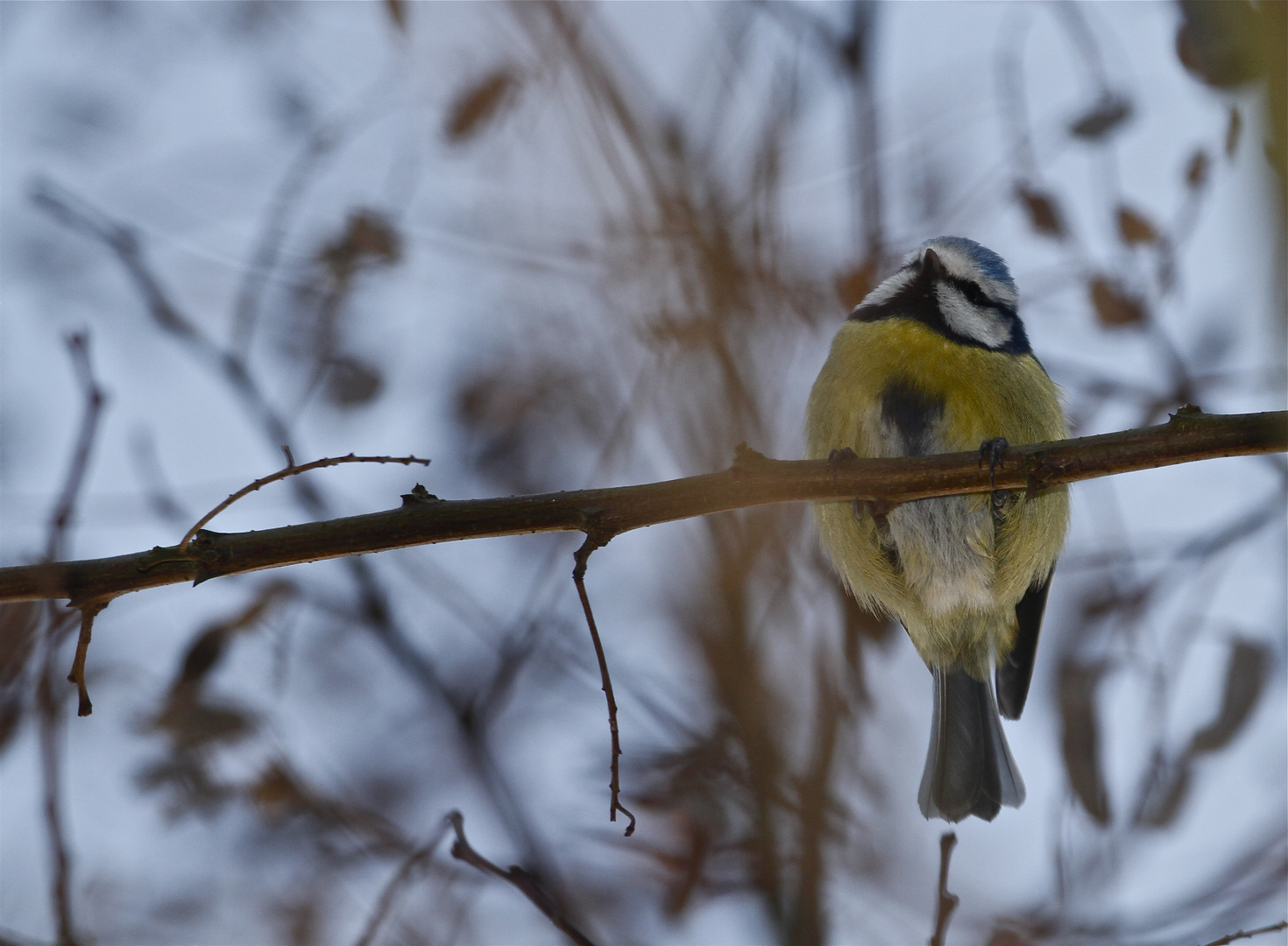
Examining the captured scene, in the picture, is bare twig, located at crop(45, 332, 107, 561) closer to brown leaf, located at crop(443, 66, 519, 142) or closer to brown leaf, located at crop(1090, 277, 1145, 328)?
brown leaf, located at crop(443, 66, 519, 142)

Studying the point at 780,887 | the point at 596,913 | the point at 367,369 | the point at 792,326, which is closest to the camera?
the point at 780,887

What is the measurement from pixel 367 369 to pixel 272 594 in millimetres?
741

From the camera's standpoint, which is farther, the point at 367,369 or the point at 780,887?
the point at 367,369

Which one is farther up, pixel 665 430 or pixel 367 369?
pixel 367 369

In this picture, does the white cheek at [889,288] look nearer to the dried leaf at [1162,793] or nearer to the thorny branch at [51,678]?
the dried leaf at [1162,793]

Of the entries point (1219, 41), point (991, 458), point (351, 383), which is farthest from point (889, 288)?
point (351, 383)

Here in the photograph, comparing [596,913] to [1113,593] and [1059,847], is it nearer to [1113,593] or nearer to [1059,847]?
[1059,847]

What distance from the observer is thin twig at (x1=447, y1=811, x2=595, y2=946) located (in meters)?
1.65

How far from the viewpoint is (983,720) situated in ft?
10.5

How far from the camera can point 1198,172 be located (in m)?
2.89

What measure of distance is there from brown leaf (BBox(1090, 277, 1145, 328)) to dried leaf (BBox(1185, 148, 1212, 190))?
1.19ft

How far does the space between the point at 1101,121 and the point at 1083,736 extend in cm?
168

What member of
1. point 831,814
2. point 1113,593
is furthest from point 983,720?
point 831,814

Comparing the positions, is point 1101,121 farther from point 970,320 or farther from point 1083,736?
point 1083,736
